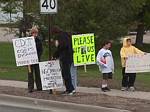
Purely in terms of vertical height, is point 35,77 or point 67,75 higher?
point 67,75

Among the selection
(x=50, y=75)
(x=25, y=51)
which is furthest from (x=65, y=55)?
(x=25, y=51)

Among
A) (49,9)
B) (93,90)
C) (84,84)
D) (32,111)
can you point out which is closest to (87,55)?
(84,84)

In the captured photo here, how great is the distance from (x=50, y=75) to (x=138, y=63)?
97.5 inches

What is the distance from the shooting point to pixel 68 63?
1295 cm

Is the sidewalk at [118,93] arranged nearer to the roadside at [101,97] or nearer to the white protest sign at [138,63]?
the roadside at [101,97]

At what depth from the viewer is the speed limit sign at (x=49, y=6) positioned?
13.0 metres

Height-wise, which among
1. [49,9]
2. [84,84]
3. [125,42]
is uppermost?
[49,9]

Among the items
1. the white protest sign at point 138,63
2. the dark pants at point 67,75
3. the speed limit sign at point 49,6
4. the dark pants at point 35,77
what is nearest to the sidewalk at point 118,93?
the white protest sign at point 138,63

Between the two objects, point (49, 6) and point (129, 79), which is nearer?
point (49, 6)

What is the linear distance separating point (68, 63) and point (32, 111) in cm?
212

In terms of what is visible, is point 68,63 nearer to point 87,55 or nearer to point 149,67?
point 149,67

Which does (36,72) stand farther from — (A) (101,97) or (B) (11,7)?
(B) (11,7)

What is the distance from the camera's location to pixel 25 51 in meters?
13.4

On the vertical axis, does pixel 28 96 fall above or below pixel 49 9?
below
